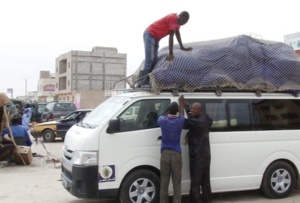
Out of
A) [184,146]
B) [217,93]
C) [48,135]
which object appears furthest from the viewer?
[48,135]

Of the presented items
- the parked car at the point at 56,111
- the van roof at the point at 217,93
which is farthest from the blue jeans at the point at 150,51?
the parked car at the point at 56,111

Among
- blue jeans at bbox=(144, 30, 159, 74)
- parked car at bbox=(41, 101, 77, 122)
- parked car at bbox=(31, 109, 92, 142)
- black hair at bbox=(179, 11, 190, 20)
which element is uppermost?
black hair at bbox=(179, 11, 190, 20)

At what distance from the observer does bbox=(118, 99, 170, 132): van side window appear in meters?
6.63

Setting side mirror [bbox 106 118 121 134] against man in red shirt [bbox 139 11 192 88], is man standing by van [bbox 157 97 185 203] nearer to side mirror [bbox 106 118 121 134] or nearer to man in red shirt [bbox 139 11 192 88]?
side mirror [bbox 106 118 121 134]

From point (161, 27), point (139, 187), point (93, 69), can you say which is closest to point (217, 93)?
point (161, 27)

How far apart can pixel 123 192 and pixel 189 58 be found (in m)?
2.74

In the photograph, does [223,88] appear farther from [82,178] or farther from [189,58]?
[82,178]

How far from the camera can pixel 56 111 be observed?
23.8 meters

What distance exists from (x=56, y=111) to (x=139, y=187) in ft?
59.5

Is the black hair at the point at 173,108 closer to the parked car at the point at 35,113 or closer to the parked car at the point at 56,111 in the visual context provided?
the parked car at the point at 56,111

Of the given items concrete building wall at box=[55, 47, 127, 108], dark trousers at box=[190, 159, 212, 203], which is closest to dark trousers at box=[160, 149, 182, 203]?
dark trousers at box=[190, 159, 212, 203]

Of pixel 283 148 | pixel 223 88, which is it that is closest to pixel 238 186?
pixel 283 148

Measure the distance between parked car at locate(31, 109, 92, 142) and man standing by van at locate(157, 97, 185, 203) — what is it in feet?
39.2

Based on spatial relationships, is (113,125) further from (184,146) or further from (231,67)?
(231,67)
